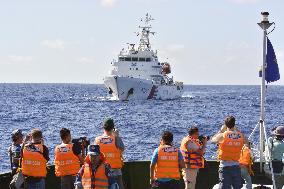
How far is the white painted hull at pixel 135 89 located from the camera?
313 ft

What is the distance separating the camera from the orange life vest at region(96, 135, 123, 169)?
950 centimetres

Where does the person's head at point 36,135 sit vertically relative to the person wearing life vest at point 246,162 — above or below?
above

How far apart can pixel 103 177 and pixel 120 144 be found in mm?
1837

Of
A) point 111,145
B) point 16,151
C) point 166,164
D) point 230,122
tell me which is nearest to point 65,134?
point 111,145

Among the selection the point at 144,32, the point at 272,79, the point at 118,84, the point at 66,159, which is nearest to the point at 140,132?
the point at 272,79

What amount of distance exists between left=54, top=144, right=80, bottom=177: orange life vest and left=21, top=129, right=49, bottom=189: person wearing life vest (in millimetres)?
261

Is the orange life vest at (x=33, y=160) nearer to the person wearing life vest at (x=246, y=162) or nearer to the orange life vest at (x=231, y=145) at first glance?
the orange life vest at (x=231, y=145)

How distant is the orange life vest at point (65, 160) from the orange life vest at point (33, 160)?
32 centimetres

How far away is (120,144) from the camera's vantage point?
376 inches

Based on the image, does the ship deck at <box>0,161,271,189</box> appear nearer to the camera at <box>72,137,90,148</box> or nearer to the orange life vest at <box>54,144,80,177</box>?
the camera at <box>72,137,90,148</box>

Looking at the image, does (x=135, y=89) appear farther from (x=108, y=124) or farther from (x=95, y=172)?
(x=95, y=172)

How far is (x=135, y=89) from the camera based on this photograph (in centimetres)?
9731

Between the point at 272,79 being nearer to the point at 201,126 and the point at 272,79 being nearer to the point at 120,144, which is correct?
the point at 120,144

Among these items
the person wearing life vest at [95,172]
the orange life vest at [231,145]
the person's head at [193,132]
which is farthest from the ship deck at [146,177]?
the person wearing life vest at [95,172]
